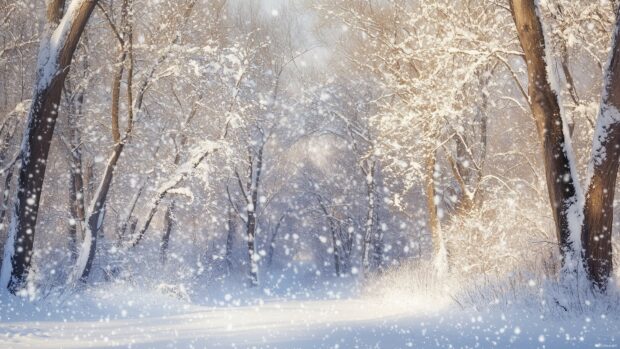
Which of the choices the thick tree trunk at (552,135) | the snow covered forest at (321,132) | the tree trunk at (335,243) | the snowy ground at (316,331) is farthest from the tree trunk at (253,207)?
the thick tree trunk at (552,135)

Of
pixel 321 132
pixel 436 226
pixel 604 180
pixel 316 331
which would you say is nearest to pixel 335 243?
pixel 321 132

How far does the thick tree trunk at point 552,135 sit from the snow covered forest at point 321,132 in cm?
3

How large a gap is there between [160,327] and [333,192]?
29.6m

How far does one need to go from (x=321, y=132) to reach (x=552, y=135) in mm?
20863

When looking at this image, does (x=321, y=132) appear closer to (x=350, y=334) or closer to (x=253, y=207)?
(x=253, y=207)

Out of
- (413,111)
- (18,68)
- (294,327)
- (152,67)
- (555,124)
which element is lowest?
(294,327)

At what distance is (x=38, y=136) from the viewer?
1095cm

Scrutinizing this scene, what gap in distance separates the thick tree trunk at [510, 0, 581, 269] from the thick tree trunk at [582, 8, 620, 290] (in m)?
0.18

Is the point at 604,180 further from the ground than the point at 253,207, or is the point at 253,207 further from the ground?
the point at 253,207

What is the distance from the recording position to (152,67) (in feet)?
54.3

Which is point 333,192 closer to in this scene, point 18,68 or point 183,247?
point 183,247

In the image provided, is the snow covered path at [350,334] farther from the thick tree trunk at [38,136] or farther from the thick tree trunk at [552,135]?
the thick tree trunk at [38,136]

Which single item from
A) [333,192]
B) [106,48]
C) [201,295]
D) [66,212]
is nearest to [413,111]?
[106,48]

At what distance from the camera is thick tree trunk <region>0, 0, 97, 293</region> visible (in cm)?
1061
